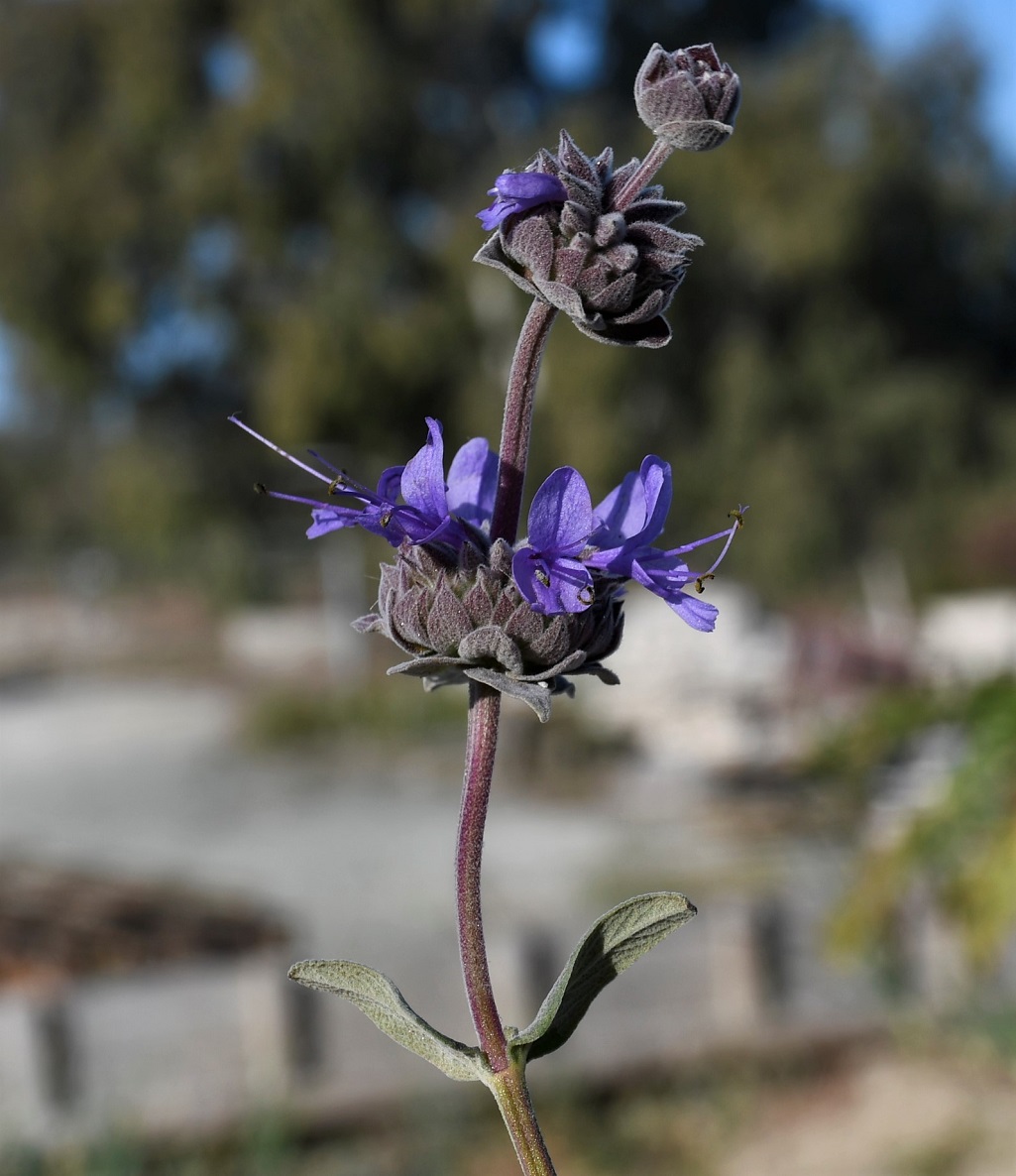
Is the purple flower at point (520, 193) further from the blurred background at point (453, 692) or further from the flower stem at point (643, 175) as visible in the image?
the blurred background at point (453, 692)

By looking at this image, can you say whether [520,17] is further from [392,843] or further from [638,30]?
[392,843]

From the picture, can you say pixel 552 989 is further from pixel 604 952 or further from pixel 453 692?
pixel 453 692

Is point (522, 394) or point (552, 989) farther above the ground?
point (522, 394)

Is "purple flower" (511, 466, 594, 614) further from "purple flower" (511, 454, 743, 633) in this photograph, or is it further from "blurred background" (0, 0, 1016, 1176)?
"blurred background" (0, 0, 1016, 1176)

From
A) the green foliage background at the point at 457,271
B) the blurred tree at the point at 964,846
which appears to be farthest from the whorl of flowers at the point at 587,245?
the green foliage background at the point at 457,271

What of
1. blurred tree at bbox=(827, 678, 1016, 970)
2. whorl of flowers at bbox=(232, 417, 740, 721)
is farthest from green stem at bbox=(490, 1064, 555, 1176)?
blurred tree at bbox=(827, 678, 1016, 970)

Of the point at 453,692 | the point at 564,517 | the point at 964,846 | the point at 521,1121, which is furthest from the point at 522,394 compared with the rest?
the point at 453,692
